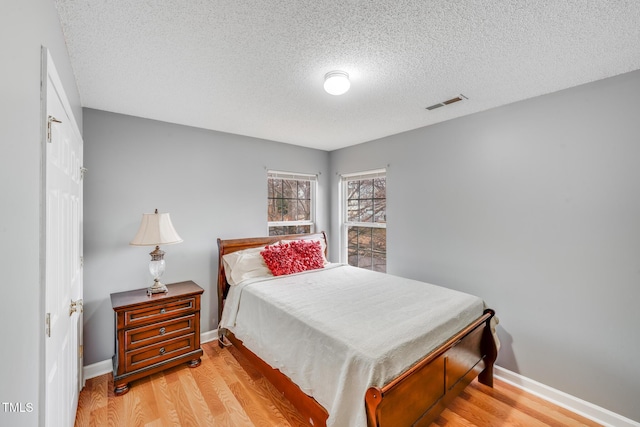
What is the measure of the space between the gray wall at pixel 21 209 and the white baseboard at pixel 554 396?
2.07 meters

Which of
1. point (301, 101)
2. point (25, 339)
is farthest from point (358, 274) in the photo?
point (25, 339)

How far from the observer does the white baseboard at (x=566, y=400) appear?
1979mm

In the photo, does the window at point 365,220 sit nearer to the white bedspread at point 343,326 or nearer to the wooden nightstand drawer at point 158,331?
the white bedspread at point 343,326

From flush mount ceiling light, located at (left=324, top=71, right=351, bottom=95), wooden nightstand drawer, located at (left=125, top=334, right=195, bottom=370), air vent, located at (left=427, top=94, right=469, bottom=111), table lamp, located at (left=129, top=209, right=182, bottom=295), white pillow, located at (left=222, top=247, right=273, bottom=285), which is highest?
air vent, located at (left=427, top=94, right=469, bottom=111)

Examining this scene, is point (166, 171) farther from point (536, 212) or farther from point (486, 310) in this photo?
point (536, 212)

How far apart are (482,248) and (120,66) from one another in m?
3.31

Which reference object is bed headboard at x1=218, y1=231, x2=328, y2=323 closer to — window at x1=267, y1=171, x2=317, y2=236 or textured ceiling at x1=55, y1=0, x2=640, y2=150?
window at x1=267, y1=171, x2=317, y2=236

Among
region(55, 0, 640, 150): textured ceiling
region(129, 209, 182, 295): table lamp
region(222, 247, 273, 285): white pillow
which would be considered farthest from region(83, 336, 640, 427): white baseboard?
region(55, 0, 640, 150): textured ceiling

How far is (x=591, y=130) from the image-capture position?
82.9 inches

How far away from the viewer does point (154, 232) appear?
8.38 feet

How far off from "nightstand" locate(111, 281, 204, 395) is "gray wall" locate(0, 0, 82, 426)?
1551 millimetres

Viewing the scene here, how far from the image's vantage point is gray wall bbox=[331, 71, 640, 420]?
1979 millimetres

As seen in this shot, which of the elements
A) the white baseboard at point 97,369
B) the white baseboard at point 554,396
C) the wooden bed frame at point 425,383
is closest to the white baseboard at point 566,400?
the white baseboard at point 554,396

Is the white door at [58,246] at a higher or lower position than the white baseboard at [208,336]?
higher
